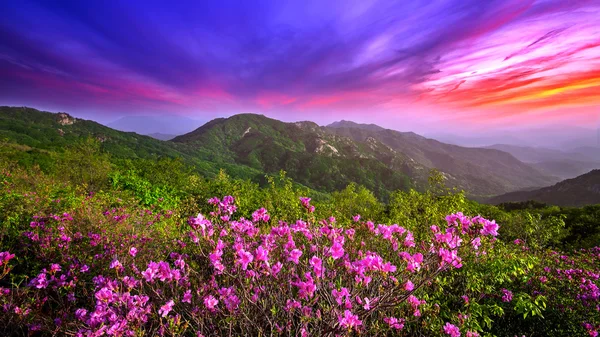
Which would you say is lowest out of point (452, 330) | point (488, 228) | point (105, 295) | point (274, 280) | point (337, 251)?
point (452, 330)

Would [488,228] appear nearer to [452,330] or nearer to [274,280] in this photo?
[452,330]

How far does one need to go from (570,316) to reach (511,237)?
1354 cm

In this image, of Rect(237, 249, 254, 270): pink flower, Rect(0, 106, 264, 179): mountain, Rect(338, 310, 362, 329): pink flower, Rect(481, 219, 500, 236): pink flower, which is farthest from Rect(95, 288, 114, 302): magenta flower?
Rect(0, 106, 264, 179): mountain

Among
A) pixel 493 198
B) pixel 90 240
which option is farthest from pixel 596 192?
pixel 90 240

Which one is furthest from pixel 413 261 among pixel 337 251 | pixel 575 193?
pixel 575 193

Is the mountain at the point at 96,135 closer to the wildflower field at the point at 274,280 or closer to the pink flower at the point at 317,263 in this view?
the wildflower field at the point at 274,280

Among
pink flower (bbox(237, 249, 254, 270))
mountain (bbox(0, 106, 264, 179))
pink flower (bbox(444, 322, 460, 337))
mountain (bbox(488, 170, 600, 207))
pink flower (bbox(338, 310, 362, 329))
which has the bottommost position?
mountain (bbox(488, 170, 600, 207))

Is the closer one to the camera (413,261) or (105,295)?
(105,295)

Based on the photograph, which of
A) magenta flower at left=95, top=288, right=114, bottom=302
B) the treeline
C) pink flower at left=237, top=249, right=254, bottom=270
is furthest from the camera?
the treeline

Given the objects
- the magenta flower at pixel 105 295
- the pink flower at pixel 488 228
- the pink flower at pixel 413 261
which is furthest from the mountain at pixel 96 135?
the pink flower at pixel 488 228

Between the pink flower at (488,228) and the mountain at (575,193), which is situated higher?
the pink flower at (488,228)

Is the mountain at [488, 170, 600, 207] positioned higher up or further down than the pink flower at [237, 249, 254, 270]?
further down

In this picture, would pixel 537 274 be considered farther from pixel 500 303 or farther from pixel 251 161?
pixel 251 161

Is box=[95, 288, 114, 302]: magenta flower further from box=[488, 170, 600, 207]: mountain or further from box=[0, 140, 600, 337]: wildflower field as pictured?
box=[488, 170, 600, 207]: mountain
